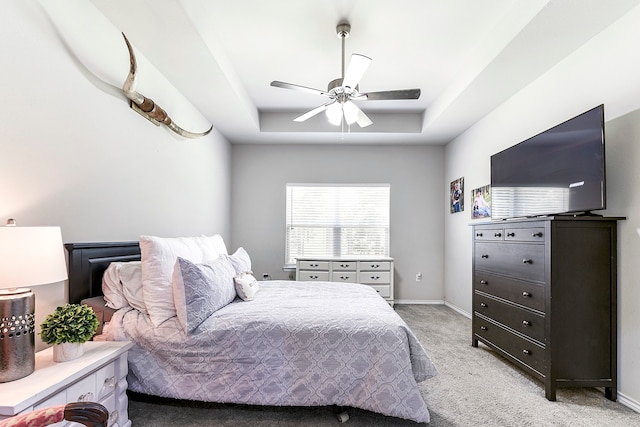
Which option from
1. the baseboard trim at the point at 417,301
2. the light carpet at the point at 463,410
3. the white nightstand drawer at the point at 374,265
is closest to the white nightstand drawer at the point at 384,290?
the white nightstand drawer at the point at 374,265

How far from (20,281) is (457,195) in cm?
461

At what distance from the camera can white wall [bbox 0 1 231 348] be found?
1.61 metres

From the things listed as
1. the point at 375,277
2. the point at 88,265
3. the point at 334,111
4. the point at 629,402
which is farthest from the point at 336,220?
the point at 629,402

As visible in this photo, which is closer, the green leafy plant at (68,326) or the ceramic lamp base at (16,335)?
the ceramic lamp base at (16,335)

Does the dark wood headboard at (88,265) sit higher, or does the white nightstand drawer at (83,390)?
the dark wood headboard at (88,265)

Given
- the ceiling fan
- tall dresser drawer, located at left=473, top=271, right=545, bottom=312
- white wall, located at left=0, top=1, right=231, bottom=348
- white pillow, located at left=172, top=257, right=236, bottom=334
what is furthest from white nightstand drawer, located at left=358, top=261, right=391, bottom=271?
white pillow, located at left=172, top=257, right=236, bottom=334

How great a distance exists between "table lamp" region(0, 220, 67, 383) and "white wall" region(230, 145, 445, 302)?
383cm

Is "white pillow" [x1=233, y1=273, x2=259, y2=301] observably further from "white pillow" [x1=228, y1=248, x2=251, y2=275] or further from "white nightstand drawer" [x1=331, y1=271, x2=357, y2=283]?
"white nightstand drawer" [x1=331, y1=271, x2=357, y2=283]

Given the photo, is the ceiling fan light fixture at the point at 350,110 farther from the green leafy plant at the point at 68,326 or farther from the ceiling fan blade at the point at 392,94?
the green leafy plant at the point at 68,326

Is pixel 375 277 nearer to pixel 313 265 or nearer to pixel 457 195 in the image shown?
pixel 313 265

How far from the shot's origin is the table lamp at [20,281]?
1265 millimetres

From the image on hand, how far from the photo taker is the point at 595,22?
219 centimetres

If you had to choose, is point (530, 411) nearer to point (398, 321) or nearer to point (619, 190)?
point (398, 321)

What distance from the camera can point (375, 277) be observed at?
4656 millimetres
